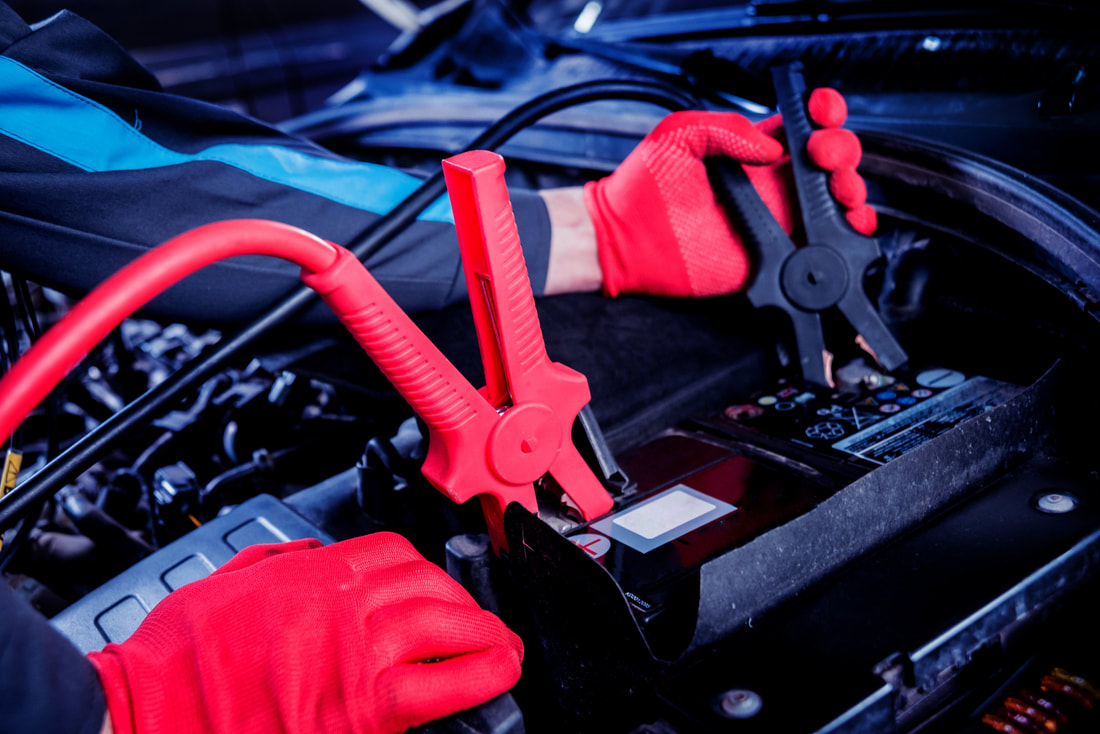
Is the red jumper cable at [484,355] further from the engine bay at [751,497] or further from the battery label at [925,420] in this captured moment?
the battery label at [925,420]

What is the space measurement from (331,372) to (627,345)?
1.34 feet

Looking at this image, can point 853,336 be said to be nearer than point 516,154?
Yes

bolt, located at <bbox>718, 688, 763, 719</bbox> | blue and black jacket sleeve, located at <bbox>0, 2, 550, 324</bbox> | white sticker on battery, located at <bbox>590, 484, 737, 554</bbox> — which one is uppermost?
blue and black jacket sleeve, located at <bbox>0, 2, 550, 324</bbox>

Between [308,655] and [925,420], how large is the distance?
68cm

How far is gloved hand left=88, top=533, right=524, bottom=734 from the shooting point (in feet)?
1.90

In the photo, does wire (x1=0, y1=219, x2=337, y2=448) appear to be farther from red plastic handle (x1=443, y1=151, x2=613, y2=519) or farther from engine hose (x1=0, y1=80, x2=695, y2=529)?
engine hose (x1=0, y1=80, x2=695, y2=529)

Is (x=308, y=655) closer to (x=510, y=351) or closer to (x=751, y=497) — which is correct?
(x=510, y=351)

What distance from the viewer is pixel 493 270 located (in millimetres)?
702

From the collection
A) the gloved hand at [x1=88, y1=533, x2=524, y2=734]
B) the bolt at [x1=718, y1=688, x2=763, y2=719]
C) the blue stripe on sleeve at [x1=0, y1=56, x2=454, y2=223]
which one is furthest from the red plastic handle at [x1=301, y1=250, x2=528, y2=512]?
the blue stripe on sleeve at [x1=0, y1=56, x2=454, y2=223]

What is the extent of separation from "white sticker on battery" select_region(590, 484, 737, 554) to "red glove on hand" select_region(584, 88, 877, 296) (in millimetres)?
378

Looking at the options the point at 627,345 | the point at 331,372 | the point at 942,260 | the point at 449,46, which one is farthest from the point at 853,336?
the point at 449,46

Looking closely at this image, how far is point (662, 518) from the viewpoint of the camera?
32.1 inches

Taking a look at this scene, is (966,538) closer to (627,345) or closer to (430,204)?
(627,345)

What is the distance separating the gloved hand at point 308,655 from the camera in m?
0.58
